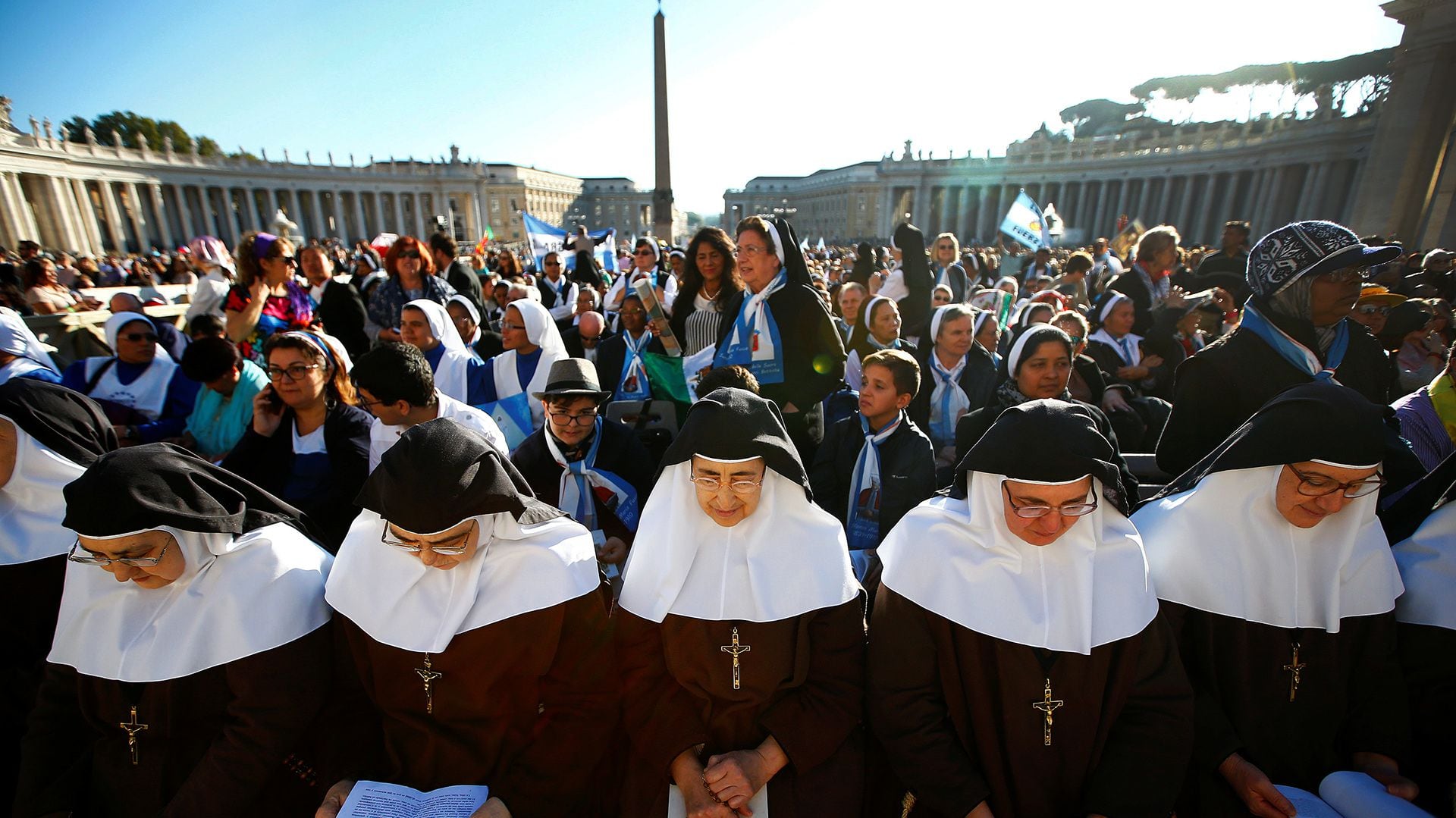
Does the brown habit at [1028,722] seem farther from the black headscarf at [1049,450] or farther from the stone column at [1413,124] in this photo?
the stone column at [1413,124]

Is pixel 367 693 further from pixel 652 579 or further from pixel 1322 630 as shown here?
pixel 1322 630

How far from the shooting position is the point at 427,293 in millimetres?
6520

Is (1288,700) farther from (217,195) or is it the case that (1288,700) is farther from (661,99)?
(217,195)

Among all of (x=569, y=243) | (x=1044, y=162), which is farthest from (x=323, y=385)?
(x=1044, y=162)

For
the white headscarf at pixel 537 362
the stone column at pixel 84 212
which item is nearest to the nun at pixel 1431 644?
the white headscarf at pixel 537 362

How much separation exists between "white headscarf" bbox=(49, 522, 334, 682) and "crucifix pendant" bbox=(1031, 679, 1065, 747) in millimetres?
2675

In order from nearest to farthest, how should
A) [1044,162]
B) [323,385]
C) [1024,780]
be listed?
[1024,780] → [323,385] → [1044,162]

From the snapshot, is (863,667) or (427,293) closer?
(863,667)

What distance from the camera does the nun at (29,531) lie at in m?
2.66

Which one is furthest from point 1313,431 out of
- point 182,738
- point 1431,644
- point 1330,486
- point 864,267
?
point 864,267

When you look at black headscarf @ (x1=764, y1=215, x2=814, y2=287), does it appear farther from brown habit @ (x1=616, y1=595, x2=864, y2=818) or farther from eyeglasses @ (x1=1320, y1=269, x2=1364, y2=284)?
eyeglasses @ (x1=1320, y1=269, x2=1364, y2=284)

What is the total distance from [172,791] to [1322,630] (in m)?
4.31

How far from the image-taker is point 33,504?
107 inches

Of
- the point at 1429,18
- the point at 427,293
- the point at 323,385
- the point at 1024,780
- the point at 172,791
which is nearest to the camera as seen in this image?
the point at 1024,780
